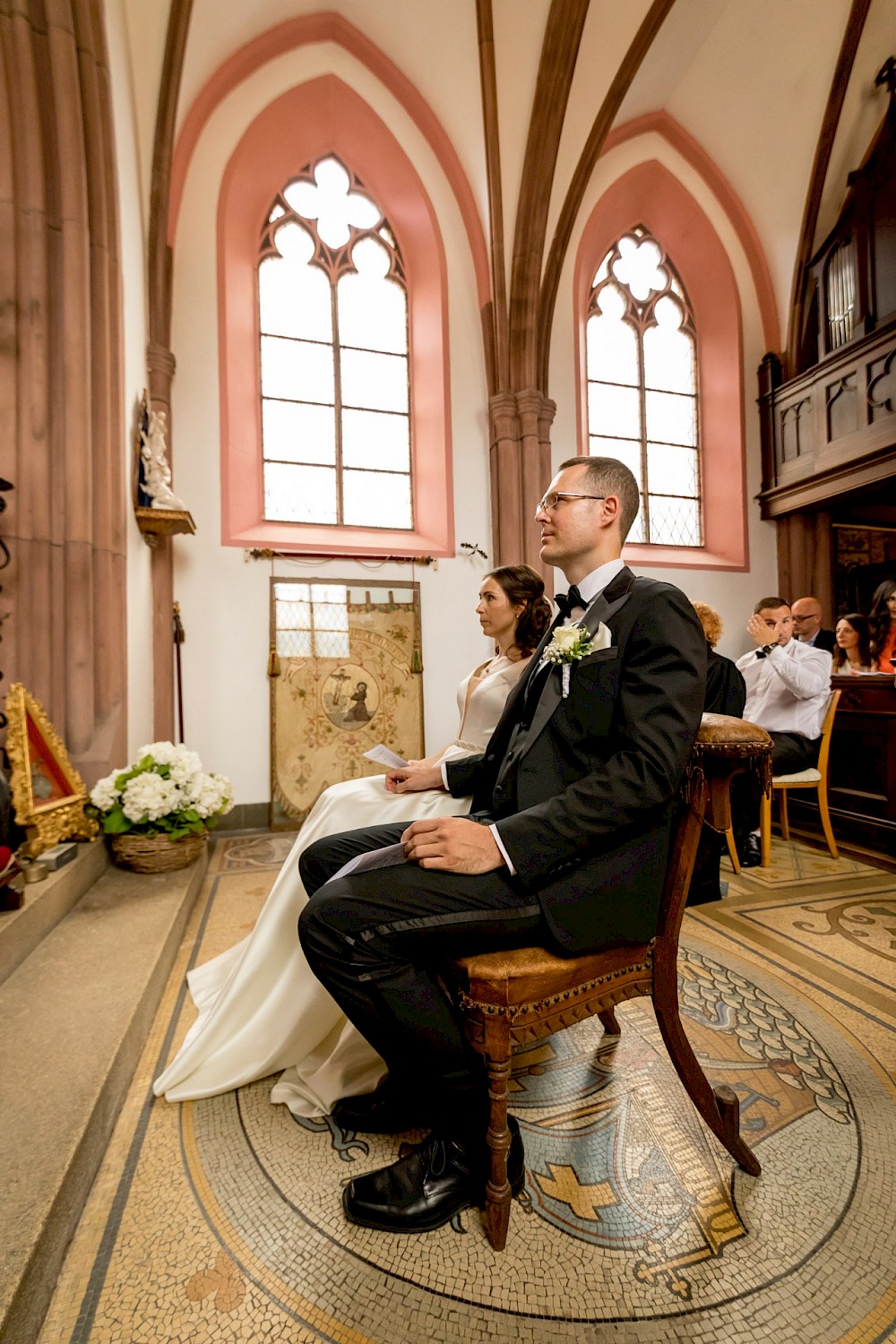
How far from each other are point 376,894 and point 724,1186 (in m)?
1.17

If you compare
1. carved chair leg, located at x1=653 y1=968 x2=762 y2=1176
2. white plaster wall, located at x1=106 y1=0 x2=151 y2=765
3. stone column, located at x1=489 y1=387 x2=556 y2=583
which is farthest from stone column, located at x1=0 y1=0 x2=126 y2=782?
stone column, located at x1=489 y1=387 x2=556 y2=583

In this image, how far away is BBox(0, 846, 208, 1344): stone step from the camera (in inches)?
49.2

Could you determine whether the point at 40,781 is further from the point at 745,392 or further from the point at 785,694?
the point at 745,392

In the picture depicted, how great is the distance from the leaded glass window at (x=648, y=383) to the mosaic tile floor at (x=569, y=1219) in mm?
6645

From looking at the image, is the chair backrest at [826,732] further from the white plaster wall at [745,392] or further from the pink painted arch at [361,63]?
the pink painted arch at [361,63]

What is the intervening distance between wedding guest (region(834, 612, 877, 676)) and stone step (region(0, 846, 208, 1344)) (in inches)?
221

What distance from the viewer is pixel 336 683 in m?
6.09

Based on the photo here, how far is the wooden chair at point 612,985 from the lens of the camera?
4.57 ft

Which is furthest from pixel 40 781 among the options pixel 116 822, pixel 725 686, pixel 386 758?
pixel 725 686

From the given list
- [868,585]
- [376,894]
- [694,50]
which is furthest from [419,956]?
[694,50]

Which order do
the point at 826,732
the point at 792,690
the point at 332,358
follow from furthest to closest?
the point at 332,358 < the point at 792,690 < the point at 826,732

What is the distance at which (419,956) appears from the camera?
152cm

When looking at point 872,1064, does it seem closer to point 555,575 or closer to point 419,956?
point 419,956

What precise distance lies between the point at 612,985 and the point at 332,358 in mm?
6727
